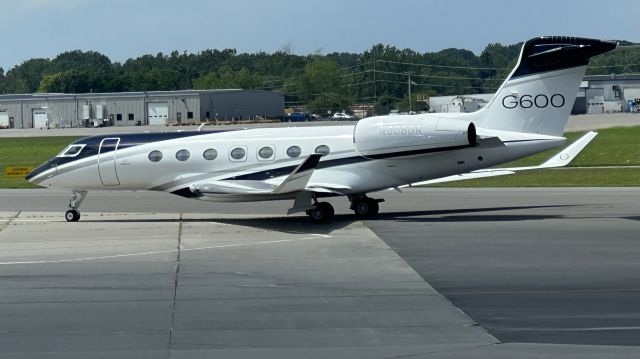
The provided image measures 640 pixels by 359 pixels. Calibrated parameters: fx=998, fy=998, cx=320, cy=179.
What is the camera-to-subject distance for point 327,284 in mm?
16797

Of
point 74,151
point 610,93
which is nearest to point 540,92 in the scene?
point 74,151

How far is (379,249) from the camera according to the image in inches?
826

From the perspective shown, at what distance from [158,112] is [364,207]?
81.6 meters

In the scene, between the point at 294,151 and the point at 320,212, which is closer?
the point at 320,212

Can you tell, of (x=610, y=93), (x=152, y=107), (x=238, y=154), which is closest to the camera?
(x=238, y=154)

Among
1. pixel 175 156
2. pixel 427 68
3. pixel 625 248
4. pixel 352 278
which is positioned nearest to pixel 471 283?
pixel 352 278

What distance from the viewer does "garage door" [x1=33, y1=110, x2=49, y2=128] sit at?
387 feet

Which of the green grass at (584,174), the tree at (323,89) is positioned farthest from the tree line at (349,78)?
the green grass at (584,174)

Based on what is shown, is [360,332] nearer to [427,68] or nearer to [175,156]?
[175,156]

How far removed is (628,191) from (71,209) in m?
18.2

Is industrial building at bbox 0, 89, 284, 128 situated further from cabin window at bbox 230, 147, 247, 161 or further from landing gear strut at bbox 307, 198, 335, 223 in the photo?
landing gear strut at bbox 307, 198, 335, 223

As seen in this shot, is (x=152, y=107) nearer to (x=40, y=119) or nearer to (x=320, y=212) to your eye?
(x=40, y=119)

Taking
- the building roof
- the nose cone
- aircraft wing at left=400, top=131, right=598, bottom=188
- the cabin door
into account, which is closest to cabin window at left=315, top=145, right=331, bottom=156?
aircraft wing at left=400, top=131, right=598, bottom=188

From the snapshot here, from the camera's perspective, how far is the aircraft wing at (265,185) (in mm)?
24281
